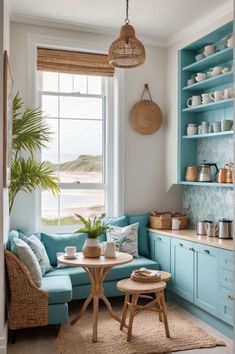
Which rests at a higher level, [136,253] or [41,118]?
[41,118]

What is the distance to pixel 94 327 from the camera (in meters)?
3.10

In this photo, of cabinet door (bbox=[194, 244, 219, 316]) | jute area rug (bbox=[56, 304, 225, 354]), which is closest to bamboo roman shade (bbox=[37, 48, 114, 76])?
cabinet door (bbox=[194, 244, 219, 316])

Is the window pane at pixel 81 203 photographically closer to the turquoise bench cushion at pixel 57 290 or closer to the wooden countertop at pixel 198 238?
the wooden countertop at pixel 198 238

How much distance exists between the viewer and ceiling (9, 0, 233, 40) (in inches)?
145

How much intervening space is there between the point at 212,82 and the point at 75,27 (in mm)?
1669

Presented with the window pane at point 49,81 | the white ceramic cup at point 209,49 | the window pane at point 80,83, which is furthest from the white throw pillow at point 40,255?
the white ceramic cup at point 209,49

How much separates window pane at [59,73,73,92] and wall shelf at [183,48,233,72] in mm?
1339

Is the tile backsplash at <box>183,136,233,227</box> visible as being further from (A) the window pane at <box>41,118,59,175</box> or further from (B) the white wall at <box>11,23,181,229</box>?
(A) the window pane at <box>41,118,59,175</box>

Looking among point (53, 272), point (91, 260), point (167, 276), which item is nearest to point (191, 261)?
point (167, 276)

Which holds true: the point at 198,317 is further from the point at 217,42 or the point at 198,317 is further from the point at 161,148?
the point at 217,42

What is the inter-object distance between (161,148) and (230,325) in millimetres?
2318

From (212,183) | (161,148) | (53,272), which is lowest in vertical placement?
(53,272)

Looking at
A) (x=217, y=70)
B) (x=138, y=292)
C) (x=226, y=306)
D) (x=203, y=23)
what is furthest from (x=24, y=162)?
(x=203, y=23)

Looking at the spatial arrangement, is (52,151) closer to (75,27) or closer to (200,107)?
(75,27)
